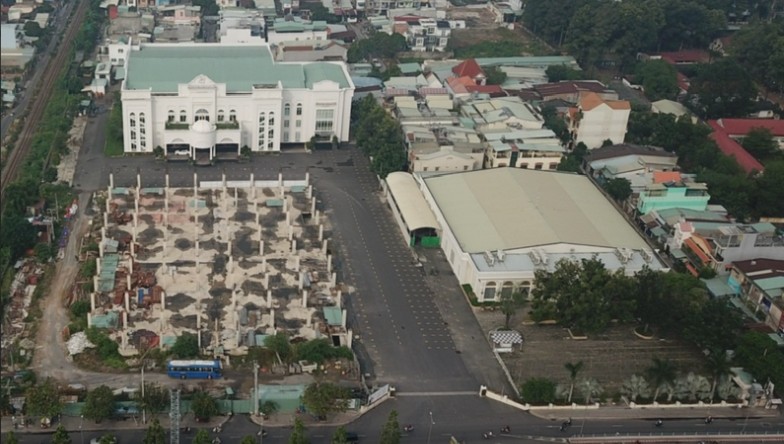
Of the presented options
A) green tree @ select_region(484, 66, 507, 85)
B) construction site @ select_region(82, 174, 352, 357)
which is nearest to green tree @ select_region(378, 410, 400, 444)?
construction site @ select_region(82, 174, 352, 357)

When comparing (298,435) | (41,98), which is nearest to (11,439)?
(298,435)

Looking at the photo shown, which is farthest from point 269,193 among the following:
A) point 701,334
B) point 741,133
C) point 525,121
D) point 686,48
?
point 686,48

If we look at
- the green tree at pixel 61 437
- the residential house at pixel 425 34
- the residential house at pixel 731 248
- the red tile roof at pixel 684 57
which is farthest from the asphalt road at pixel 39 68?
the red tile roof at pixel 684 57

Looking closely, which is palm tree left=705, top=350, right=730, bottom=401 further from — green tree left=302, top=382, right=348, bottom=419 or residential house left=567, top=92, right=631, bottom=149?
residential house left=567, top=92, right=631, bottom=149

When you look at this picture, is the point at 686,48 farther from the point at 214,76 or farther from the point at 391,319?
the point at 391,319

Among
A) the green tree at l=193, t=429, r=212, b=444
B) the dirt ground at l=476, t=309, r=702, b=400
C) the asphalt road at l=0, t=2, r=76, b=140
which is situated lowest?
the asphalt road at l=0, t=2, r=76, b=140

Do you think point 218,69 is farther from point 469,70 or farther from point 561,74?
point 561,74
